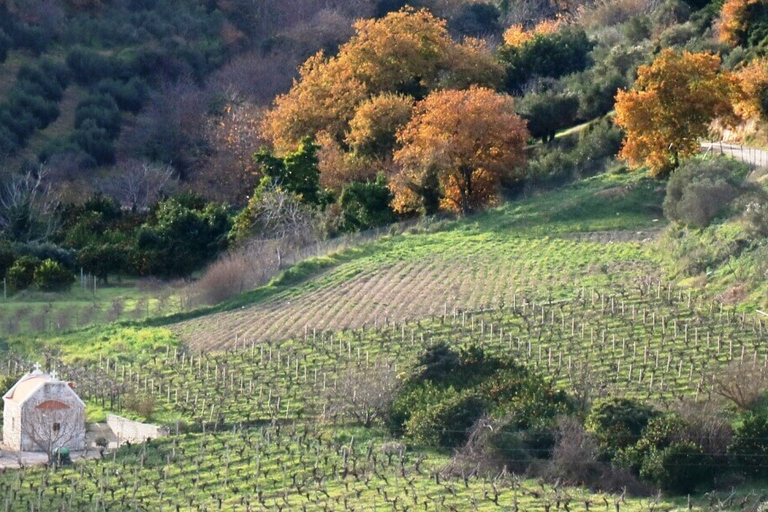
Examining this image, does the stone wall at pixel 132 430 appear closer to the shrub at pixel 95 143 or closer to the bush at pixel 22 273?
the bush at pixel 22 273

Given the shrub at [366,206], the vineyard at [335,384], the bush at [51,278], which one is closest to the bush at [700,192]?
the vineyard at [335,384]

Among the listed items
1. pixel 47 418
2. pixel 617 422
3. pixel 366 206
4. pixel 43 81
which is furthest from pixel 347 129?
pixel 617 422

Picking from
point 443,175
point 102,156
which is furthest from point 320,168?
point 102,156

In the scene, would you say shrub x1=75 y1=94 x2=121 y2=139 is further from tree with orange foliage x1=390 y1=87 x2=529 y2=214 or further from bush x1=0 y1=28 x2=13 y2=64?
tree with orange foliage x1=390 y1=87 x2=529 y2=214

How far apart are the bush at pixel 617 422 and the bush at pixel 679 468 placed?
0.96m

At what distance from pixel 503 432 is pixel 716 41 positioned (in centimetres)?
3657

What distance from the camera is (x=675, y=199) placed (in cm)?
5756

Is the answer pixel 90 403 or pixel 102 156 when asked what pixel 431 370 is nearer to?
pixel 90 403

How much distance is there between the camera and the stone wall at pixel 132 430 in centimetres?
4456

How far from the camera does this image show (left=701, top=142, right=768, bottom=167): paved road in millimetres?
61281

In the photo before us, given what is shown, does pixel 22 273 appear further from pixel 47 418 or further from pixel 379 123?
pixel 47 418

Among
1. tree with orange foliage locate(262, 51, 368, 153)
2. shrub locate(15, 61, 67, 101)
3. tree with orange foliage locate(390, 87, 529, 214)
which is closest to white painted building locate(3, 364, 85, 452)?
tree with orange foliage locate(390, 87, 529, 214)

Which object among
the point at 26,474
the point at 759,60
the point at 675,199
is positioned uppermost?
the point at 759,60

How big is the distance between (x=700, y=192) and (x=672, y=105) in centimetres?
599
